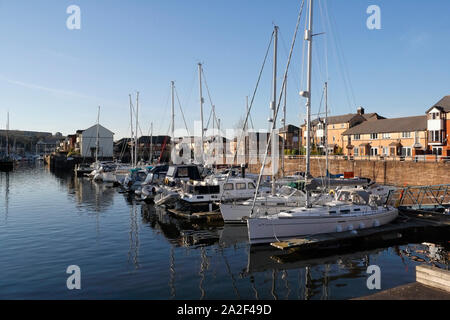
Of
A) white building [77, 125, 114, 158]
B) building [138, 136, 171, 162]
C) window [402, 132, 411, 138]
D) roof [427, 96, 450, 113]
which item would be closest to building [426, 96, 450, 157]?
roof [427, 96, 450, 113]

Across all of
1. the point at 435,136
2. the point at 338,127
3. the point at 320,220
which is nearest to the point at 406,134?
the point at 435,136

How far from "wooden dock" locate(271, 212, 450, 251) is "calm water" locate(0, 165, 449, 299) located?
0.91 metres

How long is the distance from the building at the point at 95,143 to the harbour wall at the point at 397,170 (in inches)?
3173

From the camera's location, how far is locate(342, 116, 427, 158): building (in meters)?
62.7

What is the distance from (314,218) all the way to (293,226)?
4.77ft

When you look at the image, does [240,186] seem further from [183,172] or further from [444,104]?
[444,104]

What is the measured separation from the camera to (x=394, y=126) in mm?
68875

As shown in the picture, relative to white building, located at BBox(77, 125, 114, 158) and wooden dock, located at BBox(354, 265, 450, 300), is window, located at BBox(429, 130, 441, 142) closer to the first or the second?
wooden dock, located at BBox(354, 265, 450, 300)

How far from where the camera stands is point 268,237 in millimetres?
A: 20234

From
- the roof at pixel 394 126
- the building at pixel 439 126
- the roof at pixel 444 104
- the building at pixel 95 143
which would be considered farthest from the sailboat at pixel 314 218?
the building at pixel 95 143

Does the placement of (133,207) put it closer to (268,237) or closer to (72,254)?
(72,254)

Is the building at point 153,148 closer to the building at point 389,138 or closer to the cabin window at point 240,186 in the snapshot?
the building at point 389,138
